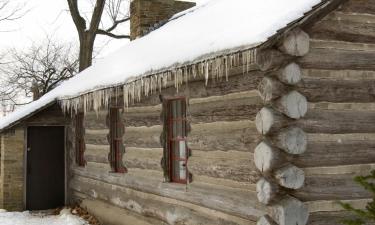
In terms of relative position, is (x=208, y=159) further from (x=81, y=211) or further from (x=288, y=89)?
(x=81, y=211)

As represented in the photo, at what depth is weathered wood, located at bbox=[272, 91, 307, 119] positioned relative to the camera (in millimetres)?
5328

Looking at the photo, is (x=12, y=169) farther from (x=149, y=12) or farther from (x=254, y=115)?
(x=254, y=115)

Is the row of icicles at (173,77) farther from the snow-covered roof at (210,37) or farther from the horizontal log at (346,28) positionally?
the horizontal log at (346,28)

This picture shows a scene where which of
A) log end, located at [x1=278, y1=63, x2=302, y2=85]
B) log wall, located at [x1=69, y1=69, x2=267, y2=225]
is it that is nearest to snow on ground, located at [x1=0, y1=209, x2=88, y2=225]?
log wall, located at [x1=69, y1=69, x2=267, y2=225]

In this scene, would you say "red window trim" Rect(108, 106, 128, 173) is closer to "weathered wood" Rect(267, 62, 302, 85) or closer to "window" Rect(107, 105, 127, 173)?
"window" Rect(107, 105, 127, 173)

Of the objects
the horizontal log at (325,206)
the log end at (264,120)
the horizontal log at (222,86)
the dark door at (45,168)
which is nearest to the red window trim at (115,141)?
the horizontal log at (222,86)

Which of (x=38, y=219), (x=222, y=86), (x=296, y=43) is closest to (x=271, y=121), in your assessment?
(x=296, y=43)

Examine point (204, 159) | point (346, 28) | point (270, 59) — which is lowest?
point (204, 159)

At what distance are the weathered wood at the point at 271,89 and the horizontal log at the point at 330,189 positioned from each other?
100 centimetres

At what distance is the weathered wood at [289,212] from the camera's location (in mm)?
5223

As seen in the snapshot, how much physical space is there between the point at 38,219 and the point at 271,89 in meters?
8.65

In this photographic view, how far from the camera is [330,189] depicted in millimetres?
5715

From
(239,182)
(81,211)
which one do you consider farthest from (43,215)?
(239,182)

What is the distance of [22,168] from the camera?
13.5 metres
